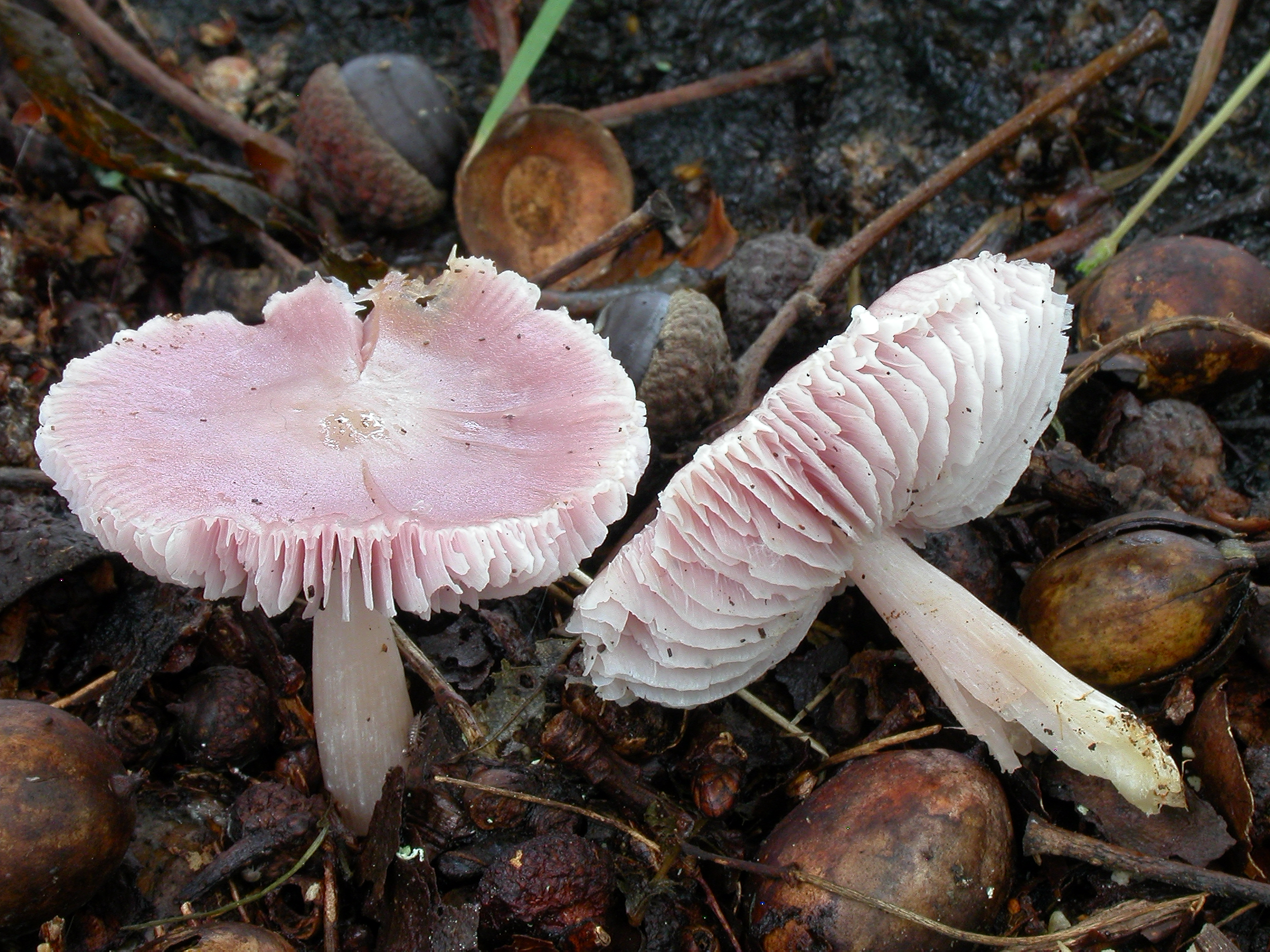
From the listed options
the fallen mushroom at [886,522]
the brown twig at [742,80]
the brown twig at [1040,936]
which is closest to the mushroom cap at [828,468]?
the fallen mushroom at [886,522]

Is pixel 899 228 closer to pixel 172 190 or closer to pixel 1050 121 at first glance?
pixel 1050 121

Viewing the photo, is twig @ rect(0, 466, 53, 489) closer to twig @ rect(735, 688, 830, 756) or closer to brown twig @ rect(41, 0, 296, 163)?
brown twig @ rect(41, 0, 296, 163)

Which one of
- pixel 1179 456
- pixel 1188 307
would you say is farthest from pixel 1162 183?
pixel 1179 456

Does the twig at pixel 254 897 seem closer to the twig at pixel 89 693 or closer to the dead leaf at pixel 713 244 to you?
the twig at pixel 89 693

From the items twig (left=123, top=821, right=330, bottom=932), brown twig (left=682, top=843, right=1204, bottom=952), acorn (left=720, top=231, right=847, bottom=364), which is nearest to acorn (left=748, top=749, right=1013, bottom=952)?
brown twig (left=682, top=843, right=1204, bottom=952)

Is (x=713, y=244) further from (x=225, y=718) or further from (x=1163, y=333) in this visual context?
(x=225, y=718)

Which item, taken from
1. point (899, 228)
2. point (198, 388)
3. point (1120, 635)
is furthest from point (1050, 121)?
point (198, 388)
